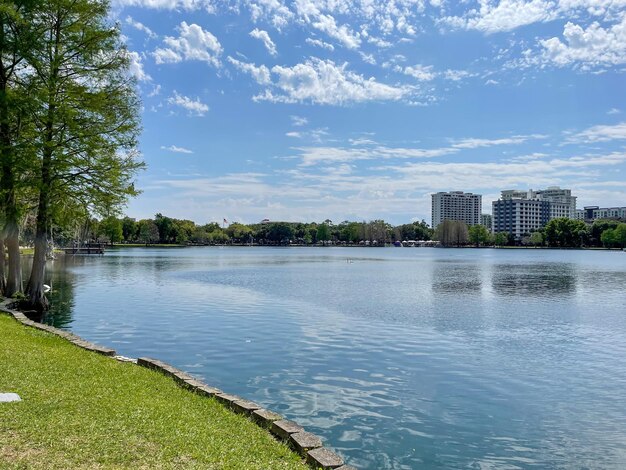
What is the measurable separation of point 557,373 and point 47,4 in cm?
2730

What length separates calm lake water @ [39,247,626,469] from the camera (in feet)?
35.7

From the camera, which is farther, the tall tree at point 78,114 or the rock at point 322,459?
the tall tree at point 78,114

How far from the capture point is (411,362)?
1770 centimetres

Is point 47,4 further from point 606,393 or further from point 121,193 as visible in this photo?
point 606,393

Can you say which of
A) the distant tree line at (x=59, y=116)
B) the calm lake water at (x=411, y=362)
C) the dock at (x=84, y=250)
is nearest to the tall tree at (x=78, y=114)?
the distant tree line at (x=59, y=116)

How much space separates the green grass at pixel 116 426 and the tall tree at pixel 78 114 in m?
16.3

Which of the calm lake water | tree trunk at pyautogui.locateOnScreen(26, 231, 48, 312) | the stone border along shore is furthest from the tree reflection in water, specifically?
the stone border along shore

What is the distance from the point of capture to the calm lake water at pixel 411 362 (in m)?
10.9

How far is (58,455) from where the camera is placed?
6.86 metres

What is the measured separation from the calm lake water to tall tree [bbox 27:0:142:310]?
20.7 feet

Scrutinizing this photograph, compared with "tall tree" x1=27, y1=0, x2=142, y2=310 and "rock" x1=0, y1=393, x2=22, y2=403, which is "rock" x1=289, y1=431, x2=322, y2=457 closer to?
"rock" x1=0, y1=393, x2=22, y2=403

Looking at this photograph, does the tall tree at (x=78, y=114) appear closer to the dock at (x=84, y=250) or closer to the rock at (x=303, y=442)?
the rock at (x=303, y=442)

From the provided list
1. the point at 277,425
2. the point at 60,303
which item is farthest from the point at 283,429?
the point at 60,303

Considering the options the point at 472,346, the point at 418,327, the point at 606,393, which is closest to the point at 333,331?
the point at 418,327
